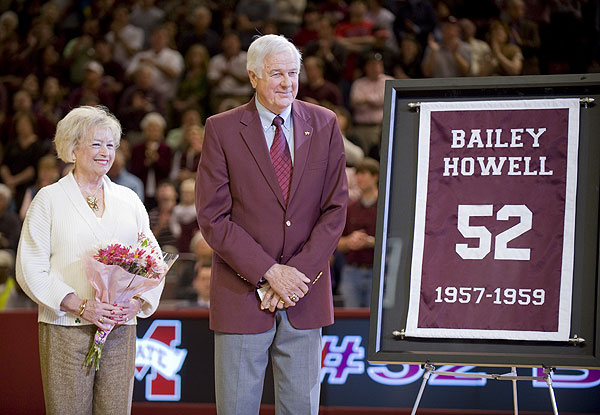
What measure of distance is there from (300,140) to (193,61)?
19.9 feet

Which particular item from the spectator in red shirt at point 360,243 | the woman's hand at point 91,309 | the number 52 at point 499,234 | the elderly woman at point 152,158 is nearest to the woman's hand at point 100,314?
the woman's hand at point 91,309

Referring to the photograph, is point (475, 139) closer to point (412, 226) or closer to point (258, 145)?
point (412, 226)

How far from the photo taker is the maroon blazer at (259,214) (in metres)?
3.09

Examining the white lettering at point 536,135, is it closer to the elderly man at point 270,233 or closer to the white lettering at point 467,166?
the white lettering at point 467,166

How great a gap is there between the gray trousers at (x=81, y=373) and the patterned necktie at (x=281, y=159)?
0.85 meters

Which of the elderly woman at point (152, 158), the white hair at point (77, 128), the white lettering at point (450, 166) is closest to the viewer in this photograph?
the white lettering at point (450, 166)

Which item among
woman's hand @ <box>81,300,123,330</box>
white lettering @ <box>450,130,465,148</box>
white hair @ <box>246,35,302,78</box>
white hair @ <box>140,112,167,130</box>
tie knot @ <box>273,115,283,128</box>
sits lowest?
woman's hand @ <box>81,300,123,330</box>

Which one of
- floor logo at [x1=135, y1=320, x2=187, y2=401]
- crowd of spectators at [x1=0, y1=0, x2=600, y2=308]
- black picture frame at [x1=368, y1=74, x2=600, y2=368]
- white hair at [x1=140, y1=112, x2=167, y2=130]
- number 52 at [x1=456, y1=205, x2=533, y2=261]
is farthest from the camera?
white hair at [x1=140, y1=112, x2=167, y2=130]

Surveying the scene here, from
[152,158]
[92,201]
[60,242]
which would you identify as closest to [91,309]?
[60,242]

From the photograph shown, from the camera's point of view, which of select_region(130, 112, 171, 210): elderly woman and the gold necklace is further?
select_region(130, 112, 171, 210): elderly woman

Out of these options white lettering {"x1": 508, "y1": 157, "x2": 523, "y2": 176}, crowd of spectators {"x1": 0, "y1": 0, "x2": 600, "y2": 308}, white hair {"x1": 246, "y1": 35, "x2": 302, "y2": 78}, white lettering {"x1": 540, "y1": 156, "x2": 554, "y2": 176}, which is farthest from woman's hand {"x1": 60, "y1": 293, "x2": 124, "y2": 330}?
crowd of spectators {"x1": 0, "y1": 0, "x2": 600, "y2": 308}

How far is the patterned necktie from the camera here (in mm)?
3189

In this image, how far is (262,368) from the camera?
3162 millimetres

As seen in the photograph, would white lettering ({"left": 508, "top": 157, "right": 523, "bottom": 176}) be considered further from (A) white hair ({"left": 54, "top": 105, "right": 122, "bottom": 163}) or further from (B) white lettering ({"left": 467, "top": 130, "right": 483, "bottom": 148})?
(A) white hair ({"left": 54, "top": 105, "right": 122, "bottom": 163})
